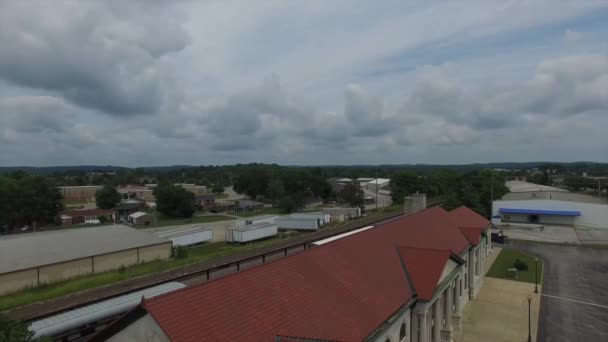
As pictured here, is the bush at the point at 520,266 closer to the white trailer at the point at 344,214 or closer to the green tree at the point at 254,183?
the white trailer at the point at 344,214

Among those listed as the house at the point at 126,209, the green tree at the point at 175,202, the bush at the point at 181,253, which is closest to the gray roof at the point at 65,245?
the bush at the point at 181,253

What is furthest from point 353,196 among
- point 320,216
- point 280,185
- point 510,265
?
point 510,265

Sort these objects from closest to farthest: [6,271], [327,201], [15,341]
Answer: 1. [15,341]
2. [6,271]
3. [327,201]

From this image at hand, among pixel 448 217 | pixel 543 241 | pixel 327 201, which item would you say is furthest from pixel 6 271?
pixel 327 201

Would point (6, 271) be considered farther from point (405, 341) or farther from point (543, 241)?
point (543, 241)

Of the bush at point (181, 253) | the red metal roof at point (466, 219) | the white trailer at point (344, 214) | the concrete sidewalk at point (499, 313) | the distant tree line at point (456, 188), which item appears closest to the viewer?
the concrete sidewalk at point (499, 313)

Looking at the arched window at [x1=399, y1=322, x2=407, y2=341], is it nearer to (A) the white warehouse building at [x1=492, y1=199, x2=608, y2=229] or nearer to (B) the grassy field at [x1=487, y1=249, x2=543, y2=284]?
(B) the grassy field at [x1=487, y1=249, x2=543, y2=284]
